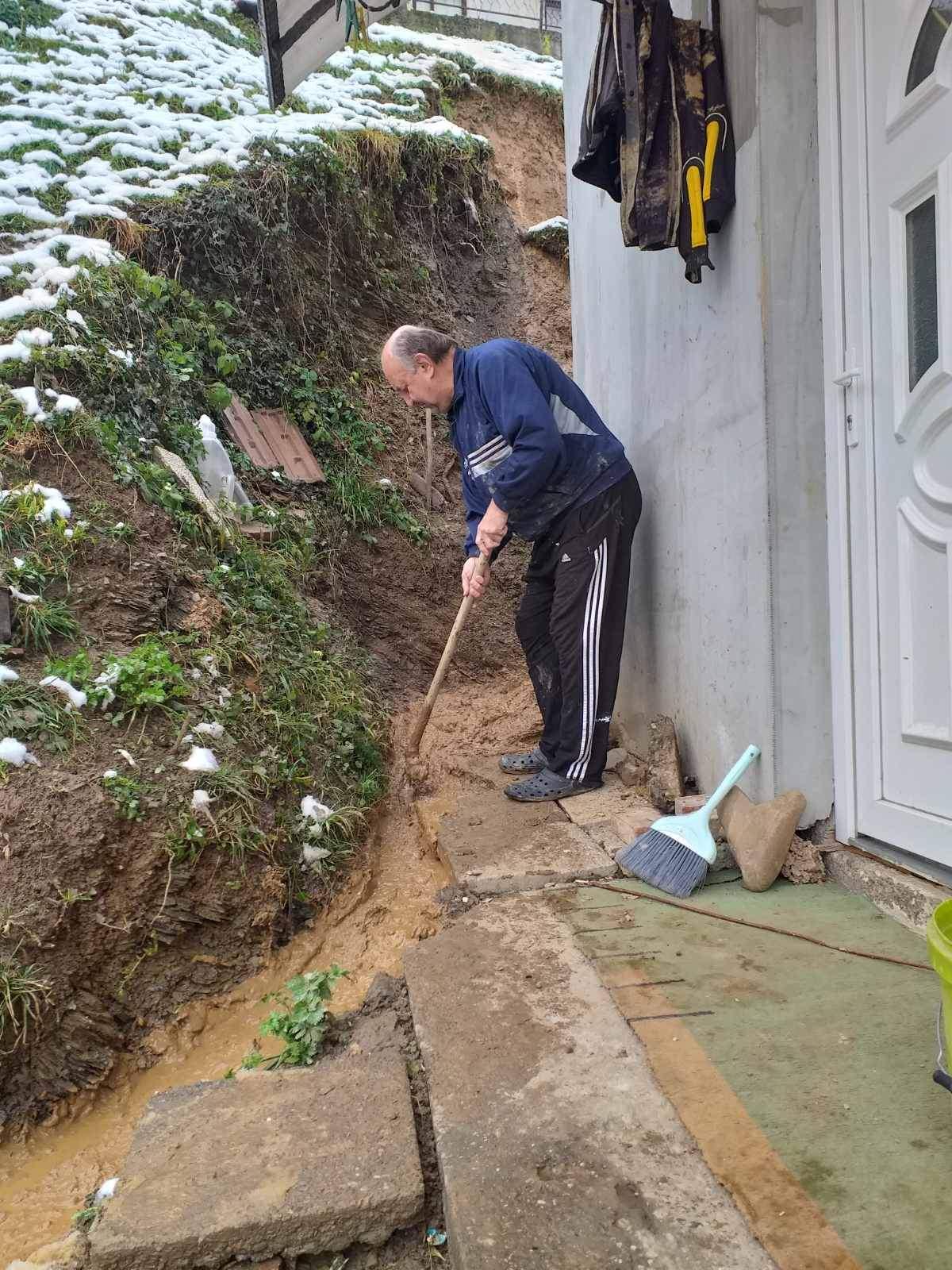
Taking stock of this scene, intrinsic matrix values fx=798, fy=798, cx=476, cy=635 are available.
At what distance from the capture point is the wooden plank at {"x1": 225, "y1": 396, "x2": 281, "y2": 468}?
5012mm

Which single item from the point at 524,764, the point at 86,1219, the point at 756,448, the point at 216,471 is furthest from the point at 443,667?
the point at 86,1219

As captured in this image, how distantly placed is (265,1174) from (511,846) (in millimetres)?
1401

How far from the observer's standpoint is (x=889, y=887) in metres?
1.99

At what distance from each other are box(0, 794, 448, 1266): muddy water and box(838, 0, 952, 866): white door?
1.41 meters

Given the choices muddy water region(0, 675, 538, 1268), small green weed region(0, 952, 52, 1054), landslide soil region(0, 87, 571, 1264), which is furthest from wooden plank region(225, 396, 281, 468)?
small green weed region(0, 952, 52, 1054)

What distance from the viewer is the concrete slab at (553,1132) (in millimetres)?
1079

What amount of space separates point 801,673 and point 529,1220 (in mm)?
1592

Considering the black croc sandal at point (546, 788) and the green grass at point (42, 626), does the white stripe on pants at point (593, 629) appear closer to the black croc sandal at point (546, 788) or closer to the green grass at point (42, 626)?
the black croc sandal at point (546, 788)

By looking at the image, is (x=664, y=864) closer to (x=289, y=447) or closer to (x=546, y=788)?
(x=546, y=788)

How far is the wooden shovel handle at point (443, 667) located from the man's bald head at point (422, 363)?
2.24 feet

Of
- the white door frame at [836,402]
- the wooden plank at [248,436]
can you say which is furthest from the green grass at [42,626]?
the white door frame at [836,402]

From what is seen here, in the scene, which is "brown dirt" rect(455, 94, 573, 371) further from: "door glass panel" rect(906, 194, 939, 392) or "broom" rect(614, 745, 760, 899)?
"broom" rect(614, 745, 760, 899)

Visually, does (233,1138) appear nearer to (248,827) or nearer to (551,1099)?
(551,1099)

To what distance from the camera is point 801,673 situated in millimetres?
2266
